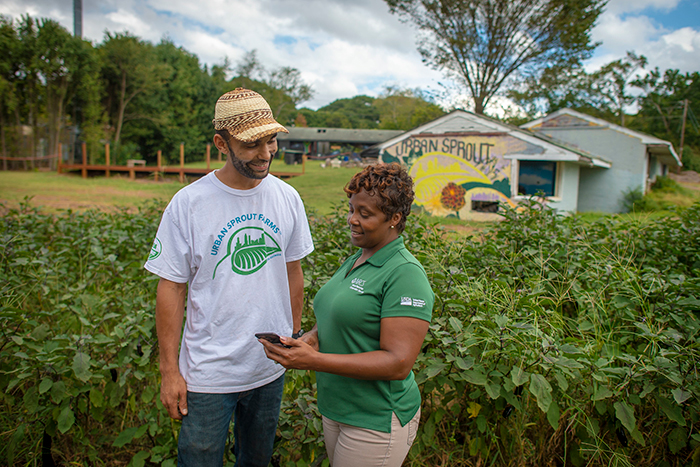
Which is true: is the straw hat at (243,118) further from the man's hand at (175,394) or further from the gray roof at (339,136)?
the gray roof at (339,136)

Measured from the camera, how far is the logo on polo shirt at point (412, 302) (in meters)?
1.46

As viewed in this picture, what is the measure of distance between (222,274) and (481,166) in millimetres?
14238

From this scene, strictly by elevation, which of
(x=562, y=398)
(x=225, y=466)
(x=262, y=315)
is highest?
(x=262, y=315)

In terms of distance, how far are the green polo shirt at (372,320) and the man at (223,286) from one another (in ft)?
1.21

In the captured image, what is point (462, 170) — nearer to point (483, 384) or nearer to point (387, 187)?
point (483, 384)

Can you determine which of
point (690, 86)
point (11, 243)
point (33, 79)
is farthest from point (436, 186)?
point (690, 86)

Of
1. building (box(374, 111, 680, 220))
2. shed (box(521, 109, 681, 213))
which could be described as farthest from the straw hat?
shed (box(521, 109, 681, 213))

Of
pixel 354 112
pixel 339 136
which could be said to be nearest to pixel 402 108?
pixel 339 136

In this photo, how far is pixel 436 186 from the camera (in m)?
15.6

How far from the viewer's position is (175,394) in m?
1.74

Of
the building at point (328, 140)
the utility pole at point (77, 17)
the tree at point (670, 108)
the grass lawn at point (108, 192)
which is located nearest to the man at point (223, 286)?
the grass lawn at point (108, 192)

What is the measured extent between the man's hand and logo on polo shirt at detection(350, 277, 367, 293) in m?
0.80

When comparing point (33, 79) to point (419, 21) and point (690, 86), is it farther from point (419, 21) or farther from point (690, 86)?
point (690, 86)

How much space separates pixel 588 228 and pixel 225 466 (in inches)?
145
